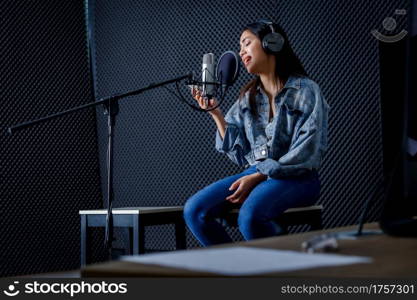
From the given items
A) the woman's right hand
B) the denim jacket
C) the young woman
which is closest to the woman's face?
the young woman

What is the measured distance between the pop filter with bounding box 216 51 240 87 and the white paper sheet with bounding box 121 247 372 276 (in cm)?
177

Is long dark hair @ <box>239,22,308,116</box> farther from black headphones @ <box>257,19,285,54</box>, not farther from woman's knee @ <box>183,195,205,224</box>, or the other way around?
woman's knee @ <box>183,195,205,224</box>

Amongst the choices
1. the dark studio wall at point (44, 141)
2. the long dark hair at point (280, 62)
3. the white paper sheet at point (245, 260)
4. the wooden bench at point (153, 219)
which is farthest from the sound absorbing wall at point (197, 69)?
the white paper sheet at point (245, 260)

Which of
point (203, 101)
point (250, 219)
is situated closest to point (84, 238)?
point (203, 101)

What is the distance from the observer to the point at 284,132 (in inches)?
93.4

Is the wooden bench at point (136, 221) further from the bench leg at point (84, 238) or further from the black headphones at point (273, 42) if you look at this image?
the black headphones at point (273, 42)

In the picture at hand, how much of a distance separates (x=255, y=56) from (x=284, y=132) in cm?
37

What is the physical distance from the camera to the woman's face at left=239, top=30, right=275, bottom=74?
2.48 meters

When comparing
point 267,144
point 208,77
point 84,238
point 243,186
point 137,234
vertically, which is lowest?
point 84,238

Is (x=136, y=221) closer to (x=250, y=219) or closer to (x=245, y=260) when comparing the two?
(x=250, y=219)

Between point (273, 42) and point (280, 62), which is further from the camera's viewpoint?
point (280, 62)

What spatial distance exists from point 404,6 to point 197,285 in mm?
2735

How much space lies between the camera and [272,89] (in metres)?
2.51

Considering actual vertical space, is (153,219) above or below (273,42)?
below
